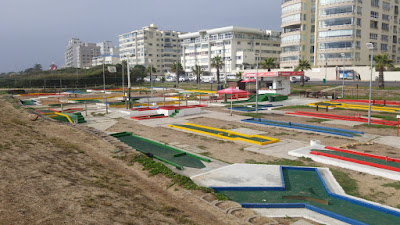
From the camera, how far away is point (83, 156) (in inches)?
460

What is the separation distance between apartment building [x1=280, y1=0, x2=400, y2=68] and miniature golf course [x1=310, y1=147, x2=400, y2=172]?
54.2 m

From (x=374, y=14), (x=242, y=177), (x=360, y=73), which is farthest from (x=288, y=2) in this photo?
(x=242, y=177)

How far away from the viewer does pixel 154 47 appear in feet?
416

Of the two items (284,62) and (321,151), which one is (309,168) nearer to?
(321,151)

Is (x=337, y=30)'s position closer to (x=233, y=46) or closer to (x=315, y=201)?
(x=233, y=46)

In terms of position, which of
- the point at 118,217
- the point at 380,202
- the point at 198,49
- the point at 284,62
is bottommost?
the point at 380,202

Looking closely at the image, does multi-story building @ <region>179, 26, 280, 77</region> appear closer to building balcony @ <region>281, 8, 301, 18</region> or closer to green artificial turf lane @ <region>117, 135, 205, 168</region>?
building balcony @ <region>281, 8, 301, 18</region>

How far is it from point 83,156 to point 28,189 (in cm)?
429

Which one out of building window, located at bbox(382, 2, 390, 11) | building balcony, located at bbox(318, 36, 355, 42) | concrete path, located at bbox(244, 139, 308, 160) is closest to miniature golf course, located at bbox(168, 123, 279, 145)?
concrete path, located at bbox(244, 139, 308, 160)

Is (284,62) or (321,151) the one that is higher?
(284,62)

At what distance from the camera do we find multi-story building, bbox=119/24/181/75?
125000mm

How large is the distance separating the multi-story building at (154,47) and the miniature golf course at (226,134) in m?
106

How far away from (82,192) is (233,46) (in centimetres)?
9142

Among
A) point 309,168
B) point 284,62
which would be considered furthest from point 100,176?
Answer: point 284,62
